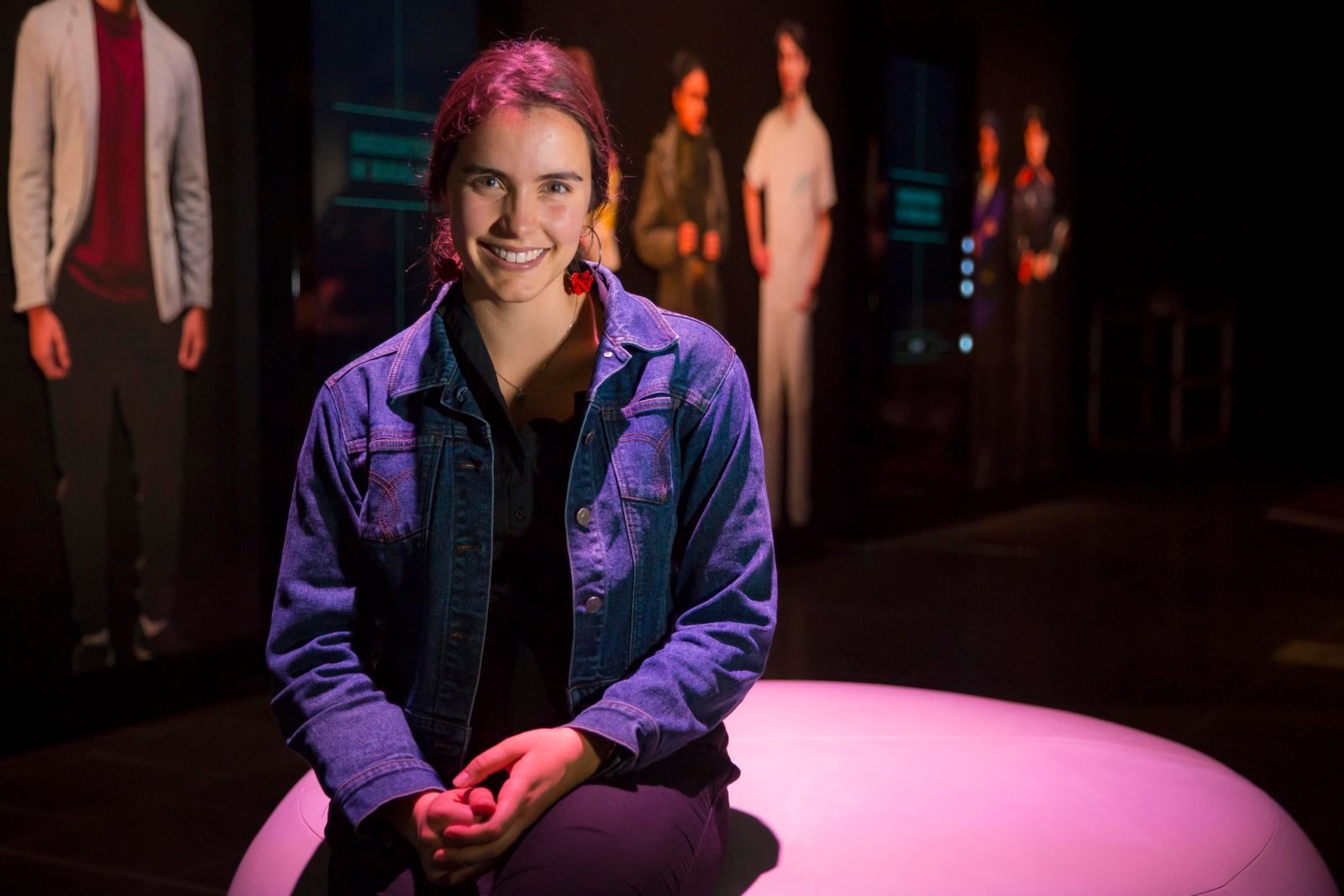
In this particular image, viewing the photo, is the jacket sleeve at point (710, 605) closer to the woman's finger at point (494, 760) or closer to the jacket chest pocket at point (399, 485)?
the woman's finger at point (494, 760)

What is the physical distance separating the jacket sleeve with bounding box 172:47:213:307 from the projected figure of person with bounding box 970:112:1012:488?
5458 millimetres

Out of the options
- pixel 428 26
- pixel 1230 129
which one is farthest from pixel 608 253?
pixel 1230 129

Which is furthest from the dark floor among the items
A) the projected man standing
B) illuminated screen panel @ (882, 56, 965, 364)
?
illuminated screen panel @ (882, 56, 965, 364)

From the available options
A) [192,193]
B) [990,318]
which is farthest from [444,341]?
[990,318]

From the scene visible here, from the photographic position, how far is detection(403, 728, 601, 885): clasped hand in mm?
1502

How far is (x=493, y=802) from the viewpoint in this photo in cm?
153

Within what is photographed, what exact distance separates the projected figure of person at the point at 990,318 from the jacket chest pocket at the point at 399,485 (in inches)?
304

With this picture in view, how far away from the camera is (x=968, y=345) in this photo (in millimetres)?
9141

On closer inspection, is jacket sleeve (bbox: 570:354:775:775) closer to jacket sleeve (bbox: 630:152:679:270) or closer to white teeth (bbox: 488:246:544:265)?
white teeth (bbox: 488:246:544:265)

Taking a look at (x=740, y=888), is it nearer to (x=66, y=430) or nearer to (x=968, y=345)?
(x=66, y=430)

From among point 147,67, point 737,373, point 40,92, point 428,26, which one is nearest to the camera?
point 737,373

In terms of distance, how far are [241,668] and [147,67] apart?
1827 mm

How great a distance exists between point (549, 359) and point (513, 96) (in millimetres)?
298

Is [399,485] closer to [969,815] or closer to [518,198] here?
[518,198]
